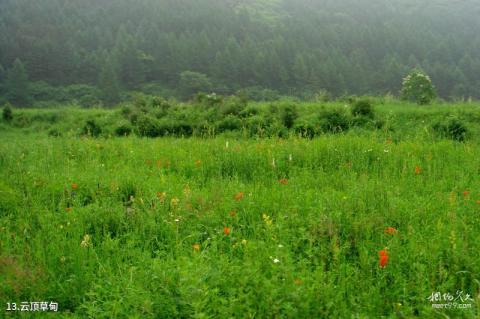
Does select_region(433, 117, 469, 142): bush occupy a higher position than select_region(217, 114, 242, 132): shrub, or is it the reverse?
select_region(433, 117, 469, 142): bush

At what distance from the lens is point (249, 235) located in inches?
169

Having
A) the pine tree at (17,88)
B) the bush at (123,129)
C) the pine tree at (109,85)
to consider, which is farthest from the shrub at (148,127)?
the pine tree at (17,88)

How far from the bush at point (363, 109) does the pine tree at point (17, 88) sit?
53532 millimetres

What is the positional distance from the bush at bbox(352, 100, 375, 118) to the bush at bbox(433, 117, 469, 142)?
2.55 metres

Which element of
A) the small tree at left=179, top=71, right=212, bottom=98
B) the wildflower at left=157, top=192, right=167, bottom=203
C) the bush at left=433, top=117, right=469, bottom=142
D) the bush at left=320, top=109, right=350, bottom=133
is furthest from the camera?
the small tree at left=179, top=71, right=212, bottom=98

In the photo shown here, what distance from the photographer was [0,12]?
7962 centimetres

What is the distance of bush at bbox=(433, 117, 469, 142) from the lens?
995 centimetres

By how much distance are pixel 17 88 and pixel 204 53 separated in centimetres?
3174

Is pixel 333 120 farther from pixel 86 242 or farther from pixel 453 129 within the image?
pixel 86 242

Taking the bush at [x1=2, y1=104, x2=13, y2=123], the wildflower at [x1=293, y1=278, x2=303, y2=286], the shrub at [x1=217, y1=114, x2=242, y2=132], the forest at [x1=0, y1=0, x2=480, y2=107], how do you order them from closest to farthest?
1. the wildflower at [x1=293, y1=278, x2=303, y2=286]
2. the shrub at [x1=217, y1=114, x2=242, y2=132]
3. the bush at [x1=2, y1=104, x2=13, y2=123]
4. the forest at [x1=0, y1=0, x2=480, y2=107]

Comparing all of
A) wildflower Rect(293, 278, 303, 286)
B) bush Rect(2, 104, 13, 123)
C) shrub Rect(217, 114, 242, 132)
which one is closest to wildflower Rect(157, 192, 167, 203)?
wildflower Rect(293, 278, 303, 286)

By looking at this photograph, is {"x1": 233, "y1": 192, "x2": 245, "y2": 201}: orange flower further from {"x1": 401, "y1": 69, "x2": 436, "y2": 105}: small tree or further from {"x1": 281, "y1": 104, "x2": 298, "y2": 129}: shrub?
{"x1": 401, "y1": 69, "x2": 436, "y2": 105}: small tree

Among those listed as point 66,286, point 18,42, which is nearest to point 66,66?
point 18,42

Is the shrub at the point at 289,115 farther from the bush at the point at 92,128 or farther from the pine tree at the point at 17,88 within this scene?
Result: the pine tree at the point at 17,88
